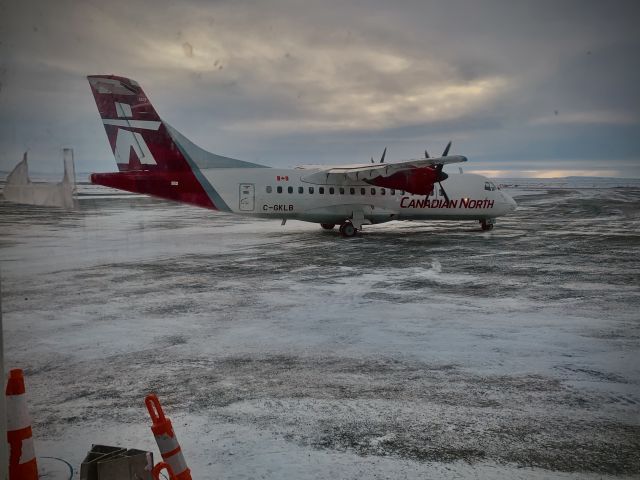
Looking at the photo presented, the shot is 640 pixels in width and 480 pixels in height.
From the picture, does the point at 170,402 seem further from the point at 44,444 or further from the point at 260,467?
the point at 260,467

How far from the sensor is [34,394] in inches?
228

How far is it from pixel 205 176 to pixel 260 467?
16.6 m

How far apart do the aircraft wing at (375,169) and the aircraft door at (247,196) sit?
2.51 m

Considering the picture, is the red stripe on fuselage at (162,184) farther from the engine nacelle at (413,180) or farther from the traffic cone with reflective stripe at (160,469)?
the traffic cone with reflective stripe at (160,469)

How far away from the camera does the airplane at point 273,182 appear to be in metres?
18.3

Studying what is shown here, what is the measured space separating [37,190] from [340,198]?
17.7 meters

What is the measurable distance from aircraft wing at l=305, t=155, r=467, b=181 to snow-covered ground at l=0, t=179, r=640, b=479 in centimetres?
618

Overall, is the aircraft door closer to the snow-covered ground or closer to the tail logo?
the tail logo

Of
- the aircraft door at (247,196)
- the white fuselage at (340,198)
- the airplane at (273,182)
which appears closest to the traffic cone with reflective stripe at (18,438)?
the airplane at (273,182)

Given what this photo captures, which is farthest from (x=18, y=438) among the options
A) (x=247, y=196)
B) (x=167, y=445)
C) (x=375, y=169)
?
(x=375, y=169)

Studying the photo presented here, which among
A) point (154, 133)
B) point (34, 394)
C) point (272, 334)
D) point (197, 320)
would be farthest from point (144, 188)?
point (34, 394)

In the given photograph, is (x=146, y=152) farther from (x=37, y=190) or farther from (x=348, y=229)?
(x=37, y=190)

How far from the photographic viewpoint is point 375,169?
20.4 metres

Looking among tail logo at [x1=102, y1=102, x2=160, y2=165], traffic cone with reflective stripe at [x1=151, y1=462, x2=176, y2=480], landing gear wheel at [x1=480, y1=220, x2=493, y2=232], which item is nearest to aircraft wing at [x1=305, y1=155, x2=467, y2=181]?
landing gear wheel at [x1=480, y1=220, x2=493, y2=232]
